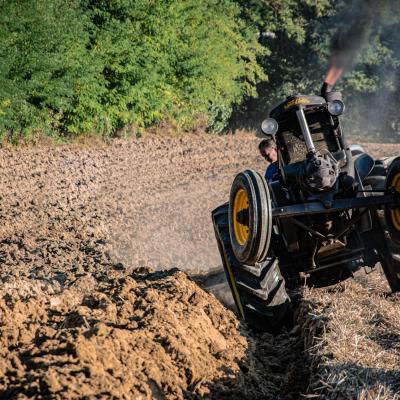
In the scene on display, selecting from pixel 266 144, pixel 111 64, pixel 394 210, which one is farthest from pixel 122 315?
pixel 111 64

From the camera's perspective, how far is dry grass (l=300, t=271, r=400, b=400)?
14.9 ft

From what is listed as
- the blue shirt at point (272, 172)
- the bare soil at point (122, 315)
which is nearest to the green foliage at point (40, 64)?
the bare soil at point (122, 315)

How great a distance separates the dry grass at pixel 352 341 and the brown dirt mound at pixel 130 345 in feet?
1.21

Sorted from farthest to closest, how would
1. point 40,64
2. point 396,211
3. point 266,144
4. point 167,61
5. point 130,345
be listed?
1. point 167,61
2. point 40,64
3. point 266,144
4. point 396,211
5. point 130,345

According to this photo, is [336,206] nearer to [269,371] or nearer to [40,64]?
[269,371]

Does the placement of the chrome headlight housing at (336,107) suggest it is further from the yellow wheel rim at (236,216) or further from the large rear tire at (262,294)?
the large rear tire at (262,294)

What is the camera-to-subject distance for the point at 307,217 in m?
6.81

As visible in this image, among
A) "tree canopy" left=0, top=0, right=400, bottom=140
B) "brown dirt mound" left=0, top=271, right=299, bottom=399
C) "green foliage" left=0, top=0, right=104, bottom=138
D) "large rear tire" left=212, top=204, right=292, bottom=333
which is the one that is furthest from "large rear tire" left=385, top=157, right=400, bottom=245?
"green foliage" left=0, top=0, right=104, bottom=138

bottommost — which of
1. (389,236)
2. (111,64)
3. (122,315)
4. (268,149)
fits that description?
(111,64)

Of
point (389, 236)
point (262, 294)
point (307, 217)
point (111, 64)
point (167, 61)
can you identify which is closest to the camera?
point (262, 294)

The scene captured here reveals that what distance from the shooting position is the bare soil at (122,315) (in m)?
4.56

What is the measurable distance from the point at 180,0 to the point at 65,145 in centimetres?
710

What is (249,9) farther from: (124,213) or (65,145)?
(124,213)

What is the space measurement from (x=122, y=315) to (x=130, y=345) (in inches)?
28.7
